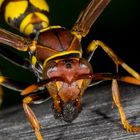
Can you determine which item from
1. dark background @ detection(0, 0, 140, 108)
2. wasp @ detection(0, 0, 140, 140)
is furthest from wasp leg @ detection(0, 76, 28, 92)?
dark background @ detection(0, 0, 140, 108)

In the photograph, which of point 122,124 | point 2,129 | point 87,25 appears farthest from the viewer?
point 87,25

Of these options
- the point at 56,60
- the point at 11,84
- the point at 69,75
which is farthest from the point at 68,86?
the point at 11,84

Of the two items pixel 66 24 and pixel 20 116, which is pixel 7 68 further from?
pixel 20 116

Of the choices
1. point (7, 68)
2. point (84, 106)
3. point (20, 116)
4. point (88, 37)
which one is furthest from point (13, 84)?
point (88, 37)

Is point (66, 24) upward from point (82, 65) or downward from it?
downward

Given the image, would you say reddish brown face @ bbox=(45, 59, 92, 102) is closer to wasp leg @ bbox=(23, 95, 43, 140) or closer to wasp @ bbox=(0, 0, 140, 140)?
wasp @ bbox=(0, 0, 140, 140)
